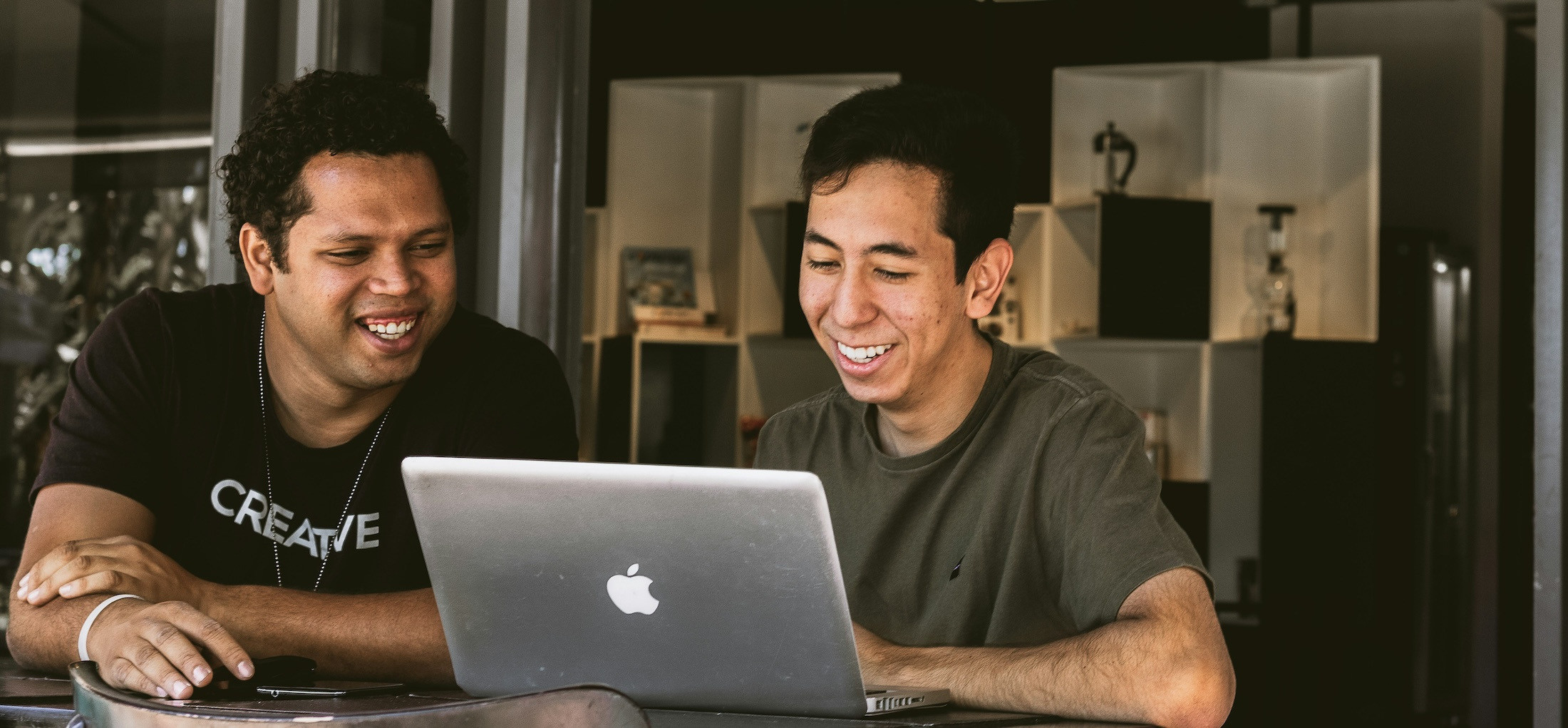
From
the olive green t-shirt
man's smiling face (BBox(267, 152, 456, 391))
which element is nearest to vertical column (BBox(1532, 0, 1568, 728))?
the olive green t-shirt

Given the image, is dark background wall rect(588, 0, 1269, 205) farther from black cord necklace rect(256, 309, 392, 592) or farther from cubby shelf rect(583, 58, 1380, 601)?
black cord necklace rect(256, 309, 392, 592)

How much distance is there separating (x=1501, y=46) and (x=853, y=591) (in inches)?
204

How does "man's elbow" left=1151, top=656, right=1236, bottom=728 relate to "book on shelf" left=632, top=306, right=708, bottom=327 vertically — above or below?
below

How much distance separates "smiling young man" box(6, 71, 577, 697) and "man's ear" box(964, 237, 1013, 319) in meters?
0.60

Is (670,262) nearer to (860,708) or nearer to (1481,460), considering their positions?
(1481,460)

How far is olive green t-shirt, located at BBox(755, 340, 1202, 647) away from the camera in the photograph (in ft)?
4.97

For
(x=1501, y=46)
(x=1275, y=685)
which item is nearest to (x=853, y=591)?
(x=1275, y=685)

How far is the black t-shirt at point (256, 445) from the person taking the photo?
6.07ft

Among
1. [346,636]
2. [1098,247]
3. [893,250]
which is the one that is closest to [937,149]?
[893,250]

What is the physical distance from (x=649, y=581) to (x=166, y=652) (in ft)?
1.51

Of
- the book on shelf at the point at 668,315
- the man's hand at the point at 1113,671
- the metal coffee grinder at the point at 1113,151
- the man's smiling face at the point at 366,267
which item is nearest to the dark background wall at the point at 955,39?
the metal coffee grinder at the point at 1113,151

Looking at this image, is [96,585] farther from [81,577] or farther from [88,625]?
[88,625]

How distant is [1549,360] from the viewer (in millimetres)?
2111

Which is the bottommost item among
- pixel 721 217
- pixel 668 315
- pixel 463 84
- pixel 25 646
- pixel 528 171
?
pixel 25 646
